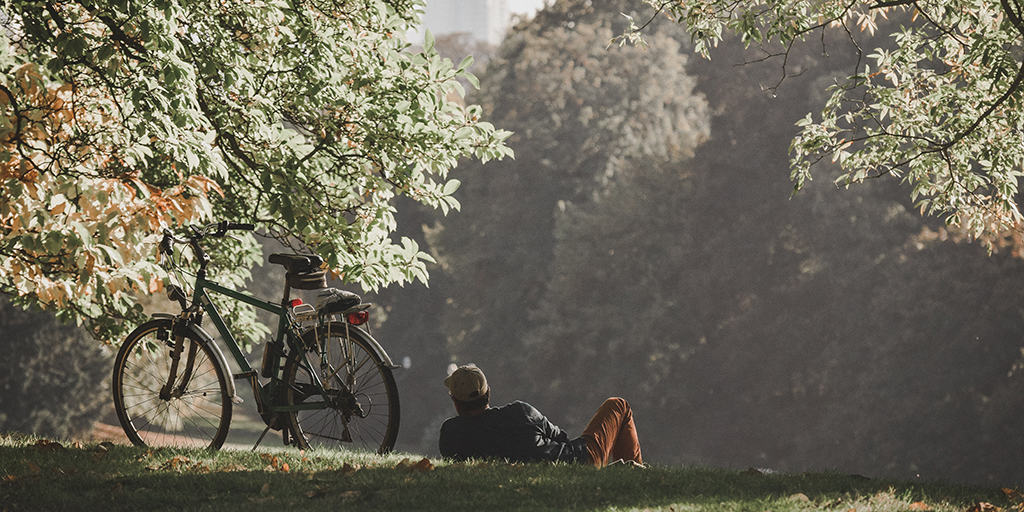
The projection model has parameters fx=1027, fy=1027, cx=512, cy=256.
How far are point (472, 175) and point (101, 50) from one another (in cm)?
3602

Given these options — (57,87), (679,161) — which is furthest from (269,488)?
(679,161)

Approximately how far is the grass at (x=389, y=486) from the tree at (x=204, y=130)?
1.25 meters

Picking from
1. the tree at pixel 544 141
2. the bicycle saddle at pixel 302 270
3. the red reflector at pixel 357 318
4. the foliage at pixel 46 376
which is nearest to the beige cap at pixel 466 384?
the red reflector at pixel 357 318

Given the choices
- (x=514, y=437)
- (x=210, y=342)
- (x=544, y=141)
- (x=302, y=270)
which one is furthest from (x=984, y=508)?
A: (x=544, y=141)

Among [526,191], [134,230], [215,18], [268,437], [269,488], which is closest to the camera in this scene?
[269,488]

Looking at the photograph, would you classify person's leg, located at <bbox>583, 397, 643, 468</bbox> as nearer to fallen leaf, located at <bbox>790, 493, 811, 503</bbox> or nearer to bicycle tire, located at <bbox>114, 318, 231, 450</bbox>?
fallen leaf, located at <bbox>790, 493, 811, 503</bbox>

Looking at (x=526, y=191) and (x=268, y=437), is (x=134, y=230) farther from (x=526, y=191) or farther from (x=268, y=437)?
(x=268, y=437)

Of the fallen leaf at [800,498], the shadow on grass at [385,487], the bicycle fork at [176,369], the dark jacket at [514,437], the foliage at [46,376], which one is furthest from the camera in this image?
the foliage at [46,376]

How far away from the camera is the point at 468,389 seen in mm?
6539

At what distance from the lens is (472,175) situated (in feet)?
139

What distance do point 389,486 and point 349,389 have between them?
1128mm

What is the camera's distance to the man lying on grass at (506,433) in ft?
21.7

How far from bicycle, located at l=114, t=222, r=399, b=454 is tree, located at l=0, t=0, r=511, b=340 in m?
0.45

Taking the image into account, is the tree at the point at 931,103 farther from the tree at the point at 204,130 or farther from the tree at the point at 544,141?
the tree at the point at 544,141
